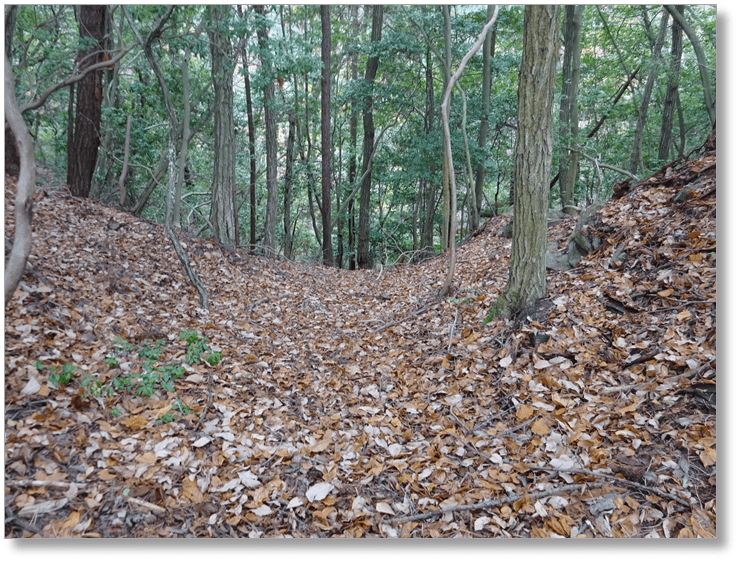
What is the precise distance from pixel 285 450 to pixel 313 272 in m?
5.83

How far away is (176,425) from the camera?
259cm

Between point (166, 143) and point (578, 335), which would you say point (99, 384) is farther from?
point (166, 143)

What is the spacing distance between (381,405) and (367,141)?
960 cm

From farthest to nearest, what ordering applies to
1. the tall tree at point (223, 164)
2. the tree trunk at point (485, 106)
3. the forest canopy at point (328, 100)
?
the tree trunk at point (485, 106) → the tall tree at point (223, 164) → the forest canopy at point (328, 100)

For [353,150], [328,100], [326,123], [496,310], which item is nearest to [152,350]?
[496,310]

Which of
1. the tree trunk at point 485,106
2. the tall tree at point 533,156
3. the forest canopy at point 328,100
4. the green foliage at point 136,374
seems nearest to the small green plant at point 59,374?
the green foliage at point 136,374

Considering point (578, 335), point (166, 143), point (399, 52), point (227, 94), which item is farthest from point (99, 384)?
point (399, 52)

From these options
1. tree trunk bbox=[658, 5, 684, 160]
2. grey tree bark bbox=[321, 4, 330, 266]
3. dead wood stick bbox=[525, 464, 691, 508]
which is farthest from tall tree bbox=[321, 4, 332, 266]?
dead wood stick bbox=[525, 464, 691, 508]

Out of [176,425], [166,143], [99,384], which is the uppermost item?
[166,143]

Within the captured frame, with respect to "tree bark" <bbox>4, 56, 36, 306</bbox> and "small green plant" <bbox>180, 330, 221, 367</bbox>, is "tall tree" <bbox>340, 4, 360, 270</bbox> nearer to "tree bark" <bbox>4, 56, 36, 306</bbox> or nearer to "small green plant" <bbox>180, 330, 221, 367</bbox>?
"small green plant" <bbox>180, 330, 221, 367</bbox>

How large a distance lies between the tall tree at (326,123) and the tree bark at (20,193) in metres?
7.20

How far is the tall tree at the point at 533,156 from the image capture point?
11.3 feet

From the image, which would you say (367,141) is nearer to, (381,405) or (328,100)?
(328,100)

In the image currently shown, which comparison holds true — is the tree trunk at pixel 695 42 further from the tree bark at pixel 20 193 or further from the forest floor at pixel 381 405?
the tree bark at pixel 20 193
